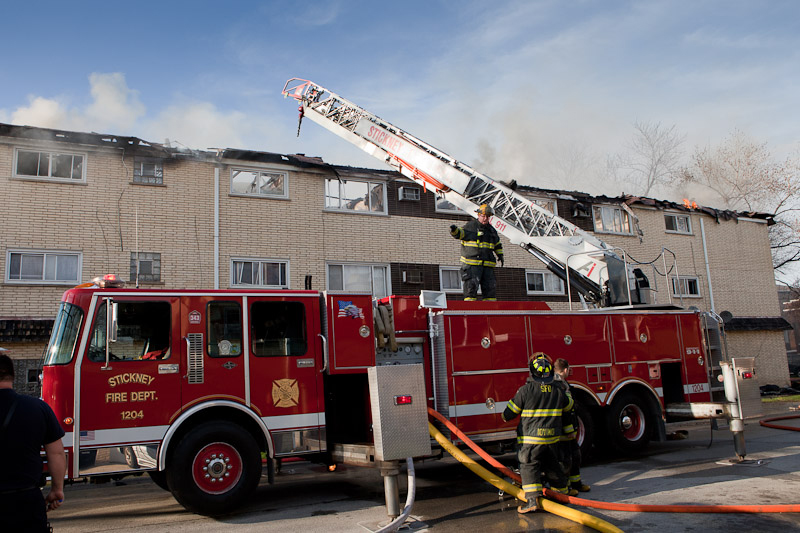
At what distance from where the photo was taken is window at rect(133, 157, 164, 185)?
44.0ft

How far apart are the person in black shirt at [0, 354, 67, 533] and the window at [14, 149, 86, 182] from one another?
10.7 metres

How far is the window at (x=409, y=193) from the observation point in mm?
16438

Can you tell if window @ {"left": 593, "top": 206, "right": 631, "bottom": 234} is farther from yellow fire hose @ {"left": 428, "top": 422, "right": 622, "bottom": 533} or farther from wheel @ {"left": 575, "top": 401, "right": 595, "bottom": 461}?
yellow fire hose @ {"left": 428, "top": 422, "right": 622, "bottom": 533}

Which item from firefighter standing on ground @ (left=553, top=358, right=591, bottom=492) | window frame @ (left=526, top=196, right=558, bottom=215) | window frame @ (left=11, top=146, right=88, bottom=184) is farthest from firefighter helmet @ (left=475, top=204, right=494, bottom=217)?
window frame @ (left=11, top=146, right=88, bottom=184)

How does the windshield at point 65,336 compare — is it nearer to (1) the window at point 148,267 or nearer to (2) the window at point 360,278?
(1) the window at point 148,267

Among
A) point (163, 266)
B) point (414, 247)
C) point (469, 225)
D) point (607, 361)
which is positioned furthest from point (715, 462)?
point (163, 266)

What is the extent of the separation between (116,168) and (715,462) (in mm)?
12693

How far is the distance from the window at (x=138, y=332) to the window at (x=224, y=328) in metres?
0.45

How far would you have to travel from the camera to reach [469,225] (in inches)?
401

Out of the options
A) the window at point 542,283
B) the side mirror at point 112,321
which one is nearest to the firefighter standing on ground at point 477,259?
the side mirror at point 112,321

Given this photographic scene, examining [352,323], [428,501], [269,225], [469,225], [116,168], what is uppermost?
[116,168]

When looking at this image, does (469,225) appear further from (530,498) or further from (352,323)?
(530,498)

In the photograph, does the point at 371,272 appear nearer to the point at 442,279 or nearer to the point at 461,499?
the point at 442,279

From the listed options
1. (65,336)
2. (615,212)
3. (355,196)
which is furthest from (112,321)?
(615,212)
